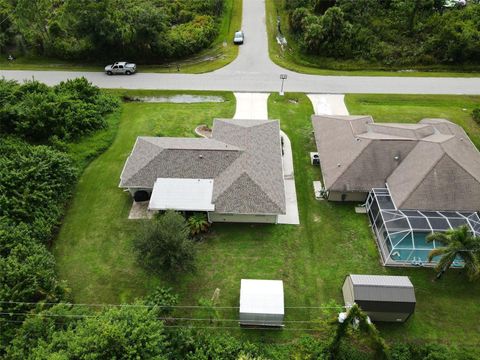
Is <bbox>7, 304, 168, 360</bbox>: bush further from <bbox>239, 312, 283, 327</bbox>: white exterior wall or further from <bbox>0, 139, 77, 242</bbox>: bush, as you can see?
<bbox>0, 139, 77, 242</bbox>: bush

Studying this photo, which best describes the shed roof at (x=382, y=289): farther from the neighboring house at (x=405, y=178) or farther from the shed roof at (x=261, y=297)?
the shed roof at (x=261, y=297)

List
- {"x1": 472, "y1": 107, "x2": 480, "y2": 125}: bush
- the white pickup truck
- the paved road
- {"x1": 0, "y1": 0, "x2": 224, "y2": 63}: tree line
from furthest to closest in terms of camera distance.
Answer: the white pickup truck, {"x1": 0, "y1": 0, "x2": 224, "y2": 63}: tree line, the paved road, {"x1": 472, "y1": 107, "x2": 480, "y2": 125}: bush

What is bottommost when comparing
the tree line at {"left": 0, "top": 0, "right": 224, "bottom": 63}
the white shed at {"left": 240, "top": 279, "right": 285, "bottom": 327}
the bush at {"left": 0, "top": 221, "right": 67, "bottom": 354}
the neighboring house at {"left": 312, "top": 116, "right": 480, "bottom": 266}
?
the white shed at {"left": 240, "top": 279, "right": 285, "bottom": 327}

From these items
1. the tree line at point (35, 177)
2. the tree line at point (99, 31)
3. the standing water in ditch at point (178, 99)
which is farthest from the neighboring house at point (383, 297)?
the tree line at point (99, 31)

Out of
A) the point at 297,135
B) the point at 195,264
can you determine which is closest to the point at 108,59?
the point at 297,135

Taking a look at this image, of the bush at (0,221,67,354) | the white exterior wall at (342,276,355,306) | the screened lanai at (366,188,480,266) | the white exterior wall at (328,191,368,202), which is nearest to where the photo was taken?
the bush at (0,221,67,354)

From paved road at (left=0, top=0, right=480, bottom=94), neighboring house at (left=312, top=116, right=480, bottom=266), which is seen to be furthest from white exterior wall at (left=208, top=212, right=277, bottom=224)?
paved road at (left=0, top=0, right=480, bottom=94)
